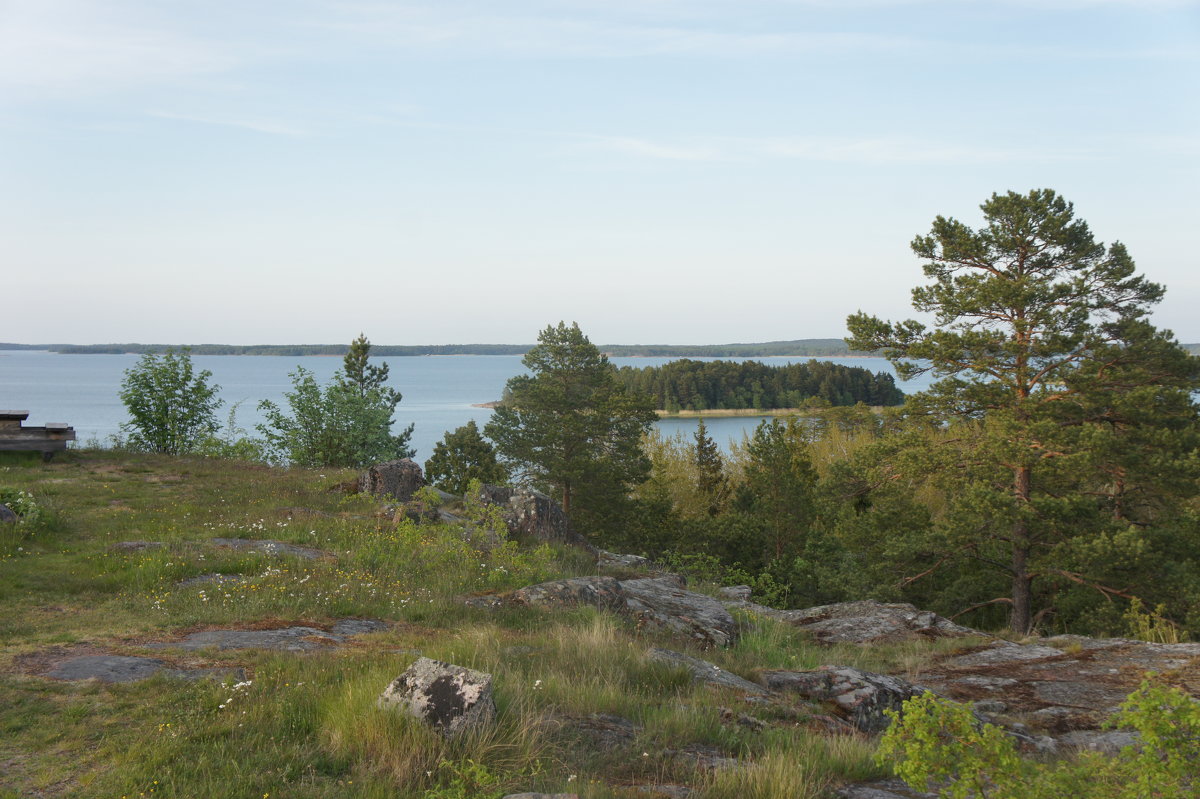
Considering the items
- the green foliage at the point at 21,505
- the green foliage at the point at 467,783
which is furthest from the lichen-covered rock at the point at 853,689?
the green foliage at the point at 21,505

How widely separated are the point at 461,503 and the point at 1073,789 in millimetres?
15017

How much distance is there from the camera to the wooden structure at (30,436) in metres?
18.1

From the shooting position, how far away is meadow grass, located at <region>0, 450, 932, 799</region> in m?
4.70

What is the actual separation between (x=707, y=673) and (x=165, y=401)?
84.6 feet

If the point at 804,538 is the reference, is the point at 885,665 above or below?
above

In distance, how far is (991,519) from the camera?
77.4 feet

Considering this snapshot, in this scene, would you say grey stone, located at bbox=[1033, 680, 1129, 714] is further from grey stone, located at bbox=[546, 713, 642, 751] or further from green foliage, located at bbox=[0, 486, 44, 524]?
green foliage, located at bbox=[0, 486, 44, 524]

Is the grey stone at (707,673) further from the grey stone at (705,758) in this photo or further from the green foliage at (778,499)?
the green foliage at (778,499)

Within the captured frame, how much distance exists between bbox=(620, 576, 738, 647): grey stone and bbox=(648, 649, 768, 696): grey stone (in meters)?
1.66

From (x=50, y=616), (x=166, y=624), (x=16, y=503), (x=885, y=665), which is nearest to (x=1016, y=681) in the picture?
(x=885, y=665)

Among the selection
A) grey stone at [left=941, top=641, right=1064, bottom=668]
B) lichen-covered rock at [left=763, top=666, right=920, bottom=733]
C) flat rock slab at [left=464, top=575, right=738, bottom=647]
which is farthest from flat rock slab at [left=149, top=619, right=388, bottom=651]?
grey stone at [left=941, top=641, right=1064, bottom=668]

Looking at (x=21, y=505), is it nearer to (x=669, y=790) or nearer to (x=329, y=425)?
(x=669, y=790)

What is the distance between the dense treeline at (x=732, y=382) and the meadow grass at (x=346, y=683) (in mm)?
116970

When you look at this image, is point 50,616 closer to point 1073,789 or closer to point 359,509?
point 359,509
